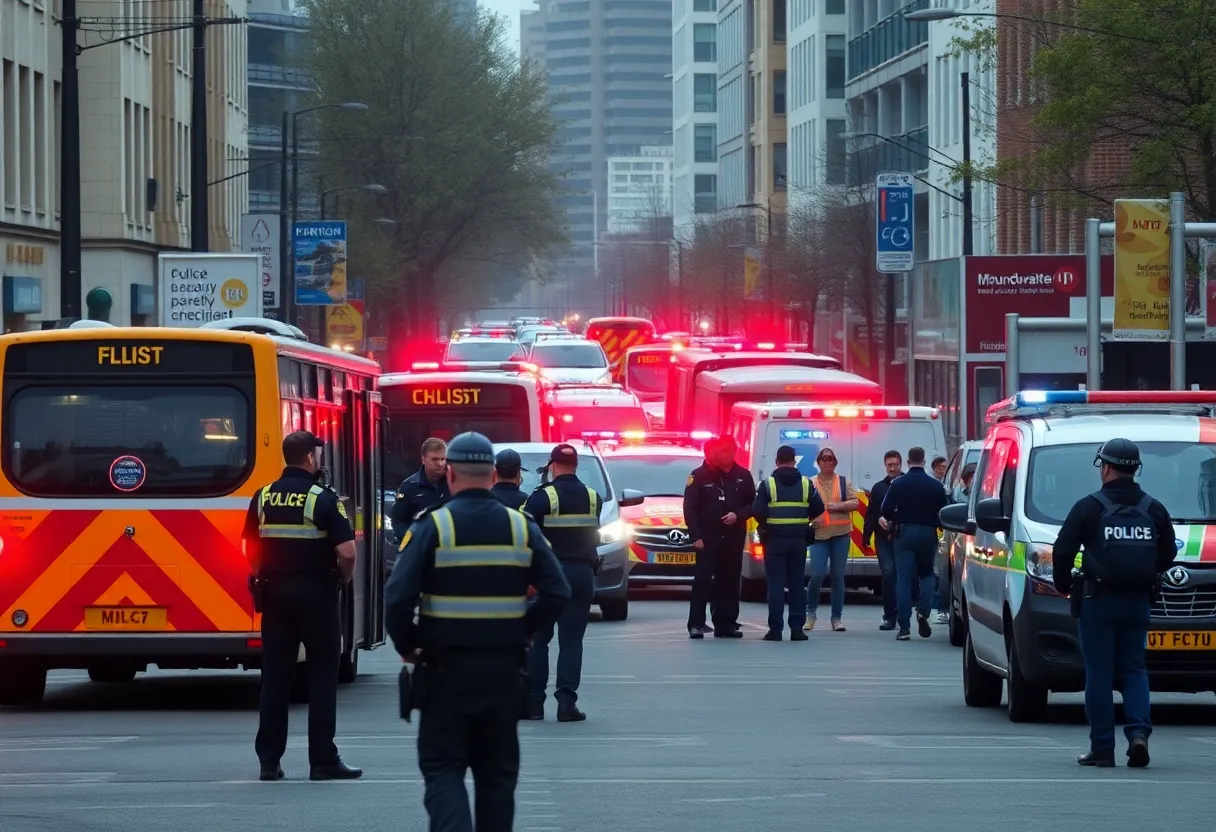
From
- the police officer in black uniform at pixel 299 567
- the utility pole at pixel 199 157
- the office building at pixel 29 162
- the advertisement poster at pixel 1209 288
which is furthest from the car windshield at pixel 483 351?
the police officer in black uniform at pixel 299 567

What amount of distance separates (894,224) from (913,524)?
2917 centimetres

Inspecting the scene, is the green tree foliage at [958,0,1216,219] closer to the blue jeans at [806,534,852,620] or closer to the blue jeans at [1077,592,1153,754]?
the blue jeans at [806,534,852,620]

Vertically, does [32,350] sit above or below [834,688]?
above

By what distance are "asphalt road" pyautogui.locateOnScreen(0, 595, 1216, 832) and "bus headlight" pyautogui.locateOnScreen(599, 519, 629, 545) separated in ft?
17.7

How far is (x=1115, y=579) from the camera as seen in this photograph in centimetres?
1222

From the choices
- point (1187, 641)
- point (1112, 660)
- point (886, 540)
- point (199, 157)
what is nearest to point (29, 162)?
point (199, 157)

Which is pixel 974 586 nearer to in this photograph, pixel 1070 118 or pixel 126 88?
pixel 1070 118

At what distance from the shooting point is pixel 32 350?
15438 millimetres

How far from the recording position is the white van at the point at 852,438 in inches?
1099

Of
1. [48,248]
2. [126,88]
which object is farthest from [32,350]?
[126,88]

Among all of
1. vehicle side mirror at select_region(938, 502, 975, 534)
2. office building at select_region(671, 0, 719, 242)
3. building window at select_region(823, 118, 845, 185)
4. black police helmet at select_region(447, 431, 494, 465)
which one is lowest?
vehicle side mirror at select_region(938, 502, 975, 534)

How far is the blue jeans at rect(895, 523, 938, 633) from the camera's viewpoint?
2259cm

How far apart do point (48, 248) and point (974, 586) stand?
37775mm

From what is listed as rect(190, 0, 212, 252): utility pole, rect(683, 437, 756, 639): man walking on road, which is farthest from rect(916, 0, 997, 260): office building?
rect(683, 437, 756, 639): man walking on road
